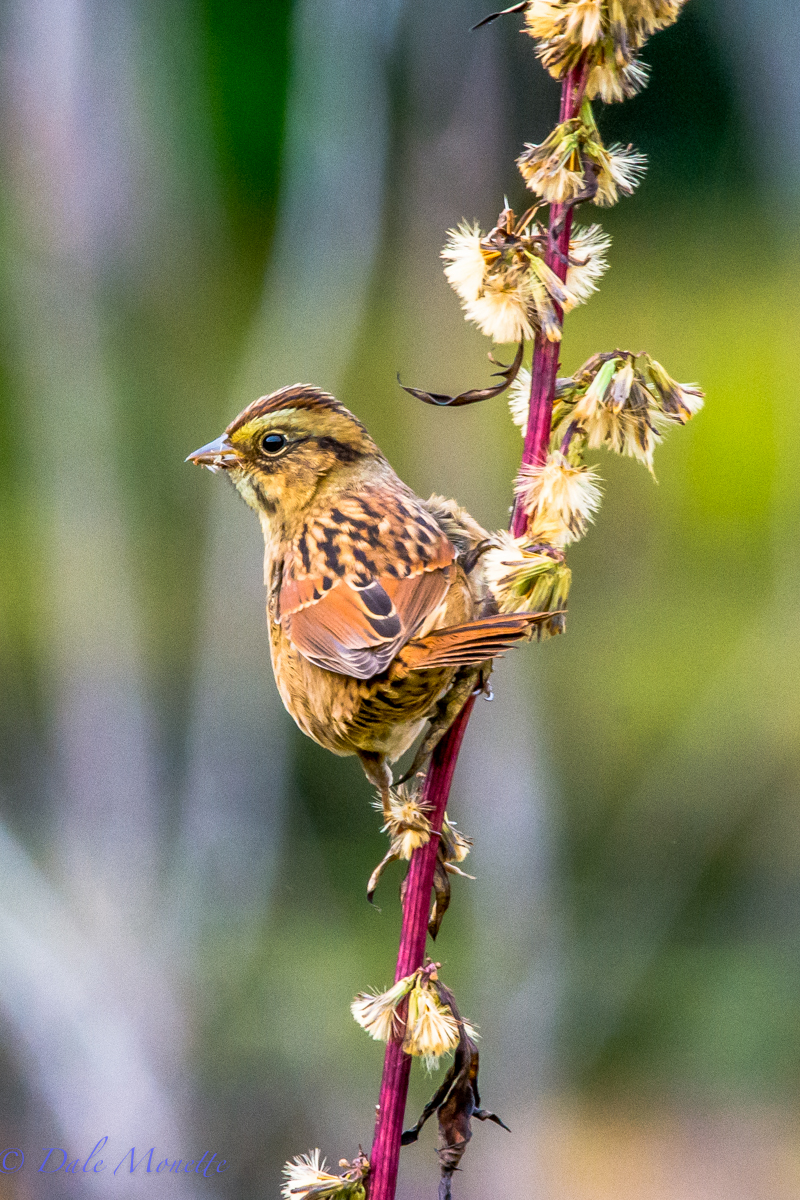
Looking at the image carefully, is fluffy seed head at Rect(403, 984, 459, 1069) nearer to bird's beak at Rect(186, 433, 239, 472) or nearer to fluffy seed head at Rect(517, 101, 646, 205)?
fluffy seed head at Rect(517, 101, 646, 205)

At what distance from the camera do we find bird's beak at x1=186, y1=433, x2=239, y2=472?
223cm

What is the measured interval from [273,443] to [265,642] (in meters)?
3.72

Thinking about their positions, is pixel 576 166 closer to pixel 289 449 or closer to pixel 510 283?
pixel 510 283

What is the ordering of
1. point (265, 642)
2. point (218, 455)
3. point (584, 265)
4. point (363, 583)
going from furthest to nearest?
point (265, 642), point (218, 455), point (363, 583), point (584, 265)

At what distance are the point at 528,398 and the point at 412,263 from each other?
483 cm

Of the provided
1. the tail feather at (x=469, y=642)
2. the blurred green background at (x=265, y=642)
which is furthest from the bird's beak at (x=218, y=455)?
the blurred green background at (x=265, y=642)

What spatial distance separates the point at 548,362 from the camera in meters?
1.21

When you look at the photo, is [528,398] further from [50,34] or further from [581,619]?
[581,619]

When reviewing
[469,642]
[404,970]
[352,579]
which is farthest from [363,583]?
[404,970]

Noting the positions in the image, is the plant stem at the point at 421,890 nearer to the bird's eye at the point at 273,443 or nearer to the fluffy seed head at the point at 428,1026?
the fluffy seed head at the point at 428,1026

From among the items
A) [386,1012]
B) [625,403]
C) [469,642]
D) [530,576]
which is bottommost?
[386,1012]

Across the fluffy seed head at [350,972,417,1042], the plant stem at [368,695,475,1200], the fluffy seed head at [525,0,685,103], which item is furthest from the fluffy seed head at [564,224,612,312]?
the fluffy seed head at [350,972,417,1042]

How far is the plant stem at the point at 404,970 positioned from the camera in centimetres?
118

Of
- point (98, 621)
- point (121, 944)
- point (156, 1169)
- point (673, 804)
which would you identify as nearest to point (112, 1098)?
point (156, 1169)
